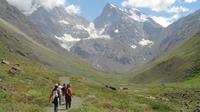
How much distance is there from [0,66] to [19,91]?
2406 centimetres

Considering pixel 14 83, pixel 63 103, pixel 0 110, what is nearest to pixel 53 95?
pixel 0 110

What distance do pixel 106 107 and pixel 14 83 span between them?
61.4ft

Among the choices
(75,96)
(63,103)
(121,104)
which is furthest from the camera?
(75,96)

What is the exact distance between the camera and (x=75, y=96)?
6506 cm

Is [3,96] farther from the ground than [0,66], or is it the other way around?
[0,66]

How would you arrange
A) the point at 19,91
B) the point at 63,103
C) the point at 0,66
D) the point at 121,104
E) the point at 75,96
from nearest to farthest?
the point at 63,103 < the point at 121,104 < the point at 19,91 < the point at 75,96 < the point at 0,66

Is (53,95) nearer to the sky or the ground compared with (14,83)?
nearer to the ground

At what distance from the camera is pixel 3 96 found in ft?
176

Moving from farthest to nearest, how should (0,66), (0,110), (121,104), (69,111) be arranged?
(0,66), (121,104), (69,111), (0,110)

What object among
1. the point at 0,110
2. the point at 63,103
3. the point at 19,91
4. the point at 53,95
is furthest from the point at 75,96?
the point at 0,110

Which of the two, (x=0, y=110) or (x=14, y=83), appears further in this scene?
(x=14, y=83)

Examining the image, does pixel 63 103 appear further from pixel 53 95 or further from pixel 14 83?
pixel 14 83

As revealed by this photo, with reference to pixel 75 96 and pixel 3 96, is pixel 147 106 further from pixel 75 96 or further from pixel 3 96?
pixel 3 96

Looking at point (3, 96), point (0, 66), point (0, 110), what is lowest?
point (0, 110)
